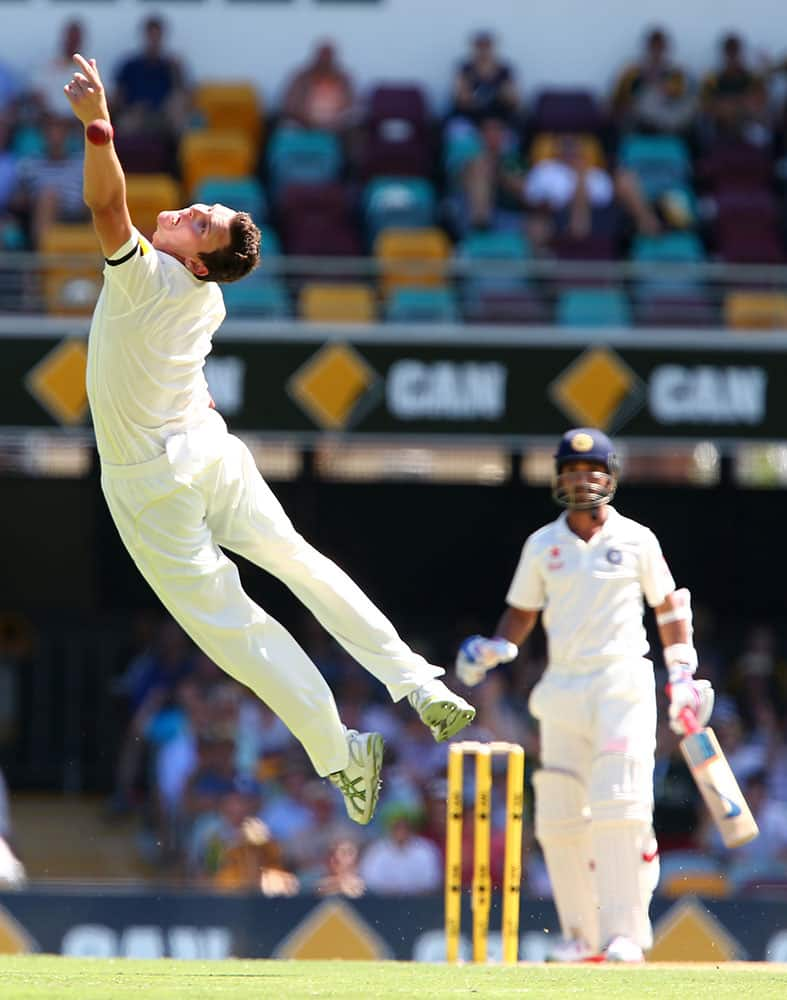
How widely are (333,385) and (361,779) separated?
225 inches

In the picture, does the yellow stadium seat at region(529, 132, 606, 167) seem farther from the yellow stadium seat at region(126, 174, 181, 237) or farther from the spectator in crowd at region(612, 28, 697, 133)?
the yellow stadium seat at region(126, 174, 181, 237)

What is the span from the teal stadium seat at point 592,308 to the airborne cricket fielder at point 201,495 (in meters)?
6.58

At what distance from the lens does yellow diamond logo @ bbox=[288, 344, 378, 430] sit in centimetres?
1206

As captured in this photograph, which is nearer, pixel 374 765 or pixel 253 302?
pixel 374 765

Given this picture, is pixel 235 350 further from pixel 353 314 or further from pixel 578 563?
pixel 578 563

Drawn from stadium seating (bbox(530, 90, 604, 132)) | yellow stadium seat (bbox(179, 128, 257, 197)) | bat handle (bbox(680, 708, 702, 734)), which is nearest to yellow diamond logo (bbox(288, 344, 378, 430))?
yellow stadium seat (bbox(179, 128, 257, 197))

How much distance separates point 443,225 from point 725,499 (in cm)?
302

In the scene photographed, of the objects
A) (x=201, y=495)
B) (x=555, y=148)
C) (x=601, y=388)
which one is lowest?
(x=201, y=495)

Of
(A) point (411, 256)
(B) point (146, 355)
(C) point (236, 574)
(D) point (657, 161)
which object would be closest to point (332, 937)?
(C) point (236, 574)

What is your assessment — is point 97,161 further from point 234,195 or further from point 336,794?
point 234,195

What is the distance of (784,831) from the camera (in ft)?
37.5

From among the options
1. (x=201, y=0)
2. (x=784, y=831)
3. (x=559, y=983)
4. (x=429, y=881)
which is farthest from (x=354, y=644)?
(x=201, y=0)

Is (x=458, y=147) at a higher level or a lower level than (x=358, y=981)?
higher

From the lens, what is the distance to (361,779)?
6.61 meters
